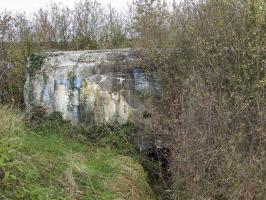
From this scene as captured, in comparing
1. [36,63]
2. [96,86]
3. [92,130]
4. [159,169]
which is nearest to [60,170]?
[159,169]

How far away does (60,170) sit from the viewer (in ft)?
19.2

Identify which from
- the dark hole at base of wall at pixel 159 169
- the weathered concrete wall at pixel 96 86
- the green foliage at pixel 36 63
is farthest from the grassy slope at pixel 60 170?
the green foliage at pixel 36 63

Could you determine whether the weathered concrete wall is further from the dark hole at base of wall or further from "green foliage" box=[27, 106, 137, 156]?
the dark hole at base of wall

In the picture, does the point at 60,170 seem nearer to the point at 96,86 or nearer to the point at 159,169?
the point at 159,169

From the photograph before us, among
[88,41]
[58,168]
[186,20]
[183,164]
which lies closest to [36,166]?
[58,168]

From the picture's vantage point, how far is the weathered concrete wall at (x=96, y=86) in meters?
8.59

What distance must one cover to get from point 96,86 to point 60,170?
9.90 ft

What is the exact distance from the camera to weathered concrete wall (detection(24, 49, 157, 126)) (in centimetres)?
859

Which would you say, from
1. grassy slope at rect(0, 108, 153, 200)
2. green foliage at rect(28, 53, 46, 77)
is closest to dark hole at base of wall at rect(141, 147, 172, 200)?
grassy slope at rect(0, 108, 153, 200)

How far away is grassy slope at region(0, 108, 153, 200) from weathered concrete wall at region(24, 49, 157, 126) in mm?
1021

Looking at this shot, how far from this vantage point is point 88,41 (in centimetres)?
1232

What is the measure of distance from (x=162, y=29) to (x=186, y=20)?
18.5 inches

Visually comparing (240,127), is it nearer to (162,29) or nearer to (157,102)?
(157,102)

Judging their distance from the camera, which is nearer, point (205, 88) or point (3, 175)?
point (3, 175)
